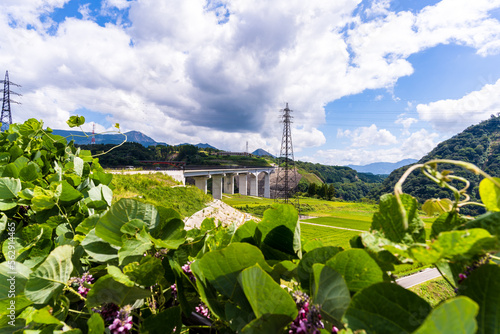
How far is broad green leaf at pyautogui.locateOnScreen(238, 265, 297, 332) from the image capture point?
0.43m

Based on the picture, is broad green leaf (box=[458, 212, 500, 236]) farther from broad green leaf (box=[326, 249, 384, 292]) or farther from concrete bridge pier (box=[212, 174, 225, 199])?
concrete bridge pier (box=[212, 174, 225, 199])

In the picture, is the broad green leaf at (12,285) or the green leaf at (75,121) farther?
the green leaf at (75,121)

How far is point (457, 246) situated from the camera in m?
0.36

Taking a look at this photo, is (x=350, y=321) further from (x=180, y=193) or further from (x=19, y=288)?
(x=180, y=193)

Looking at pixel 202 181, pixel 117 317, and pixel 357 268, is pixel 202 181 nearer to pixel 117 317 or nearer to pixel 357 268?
pixel 117 317

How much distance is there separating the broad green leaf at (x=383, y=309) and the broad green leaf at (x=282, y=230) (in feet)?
0.89

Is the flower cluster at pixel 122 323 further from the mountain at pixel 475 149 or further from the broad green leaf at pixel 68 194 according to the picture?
the mountain at pixel 475 149

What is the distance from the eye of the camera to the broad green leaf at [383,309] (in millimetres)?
378

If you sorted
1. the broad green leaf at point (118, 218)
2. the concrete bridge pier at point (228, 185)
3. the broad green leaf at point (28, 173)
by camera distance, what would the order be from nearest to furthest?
the broad green leaf at point (118, 218) < the broad green leaf at point (28, 173) < the concrete bridge pier at point (228, 185)

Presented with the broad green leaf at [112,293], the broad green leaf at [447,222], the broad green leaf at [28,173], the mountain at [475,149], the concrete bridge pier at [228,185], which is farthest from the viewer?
the mountain at [475,149]

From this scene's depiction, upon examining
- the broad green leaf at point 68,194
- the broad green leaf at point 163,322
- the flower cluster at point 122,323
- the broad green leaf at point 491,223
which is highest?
the broad green leaf at point 491,223

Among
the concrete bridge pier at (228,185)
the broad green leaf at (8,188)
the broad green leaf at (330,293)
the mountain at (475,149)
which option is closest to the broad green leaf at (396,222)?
the broad green leaf at (330,293)

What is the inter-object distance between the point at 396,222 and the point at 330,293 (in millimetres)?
188

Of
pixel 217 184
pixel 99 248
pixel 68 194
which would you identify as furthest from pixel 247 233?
pixel 217 184
